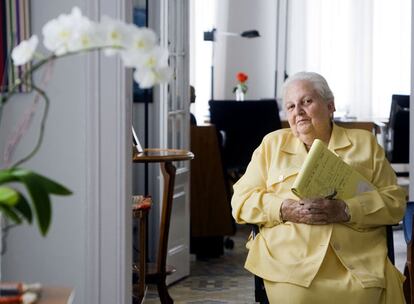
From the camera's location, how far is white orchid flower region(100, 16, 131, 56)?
1350 mm

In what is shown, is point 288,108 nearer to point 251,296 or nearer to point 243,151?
point 251,296

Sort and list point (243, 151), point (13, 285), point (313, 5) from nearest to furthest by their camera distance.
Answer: point (13, 285) < point (243, 151) < point (313, 5)

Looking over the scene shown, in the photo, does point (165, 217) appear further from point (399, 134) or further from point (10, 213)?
point (399, 134)

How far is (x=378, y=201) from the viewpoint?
3.14 m

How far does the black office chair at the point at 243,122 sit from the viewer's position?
21.0 ft

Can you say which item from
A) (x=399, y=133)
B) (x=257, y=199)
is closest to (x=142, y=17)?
(x=257, y=199)

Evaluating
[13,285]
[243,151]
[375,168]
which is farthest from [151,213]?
[13,285]

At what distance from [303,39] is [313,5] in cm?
33

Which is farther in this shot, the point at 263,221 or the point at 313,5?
the point at 313,5

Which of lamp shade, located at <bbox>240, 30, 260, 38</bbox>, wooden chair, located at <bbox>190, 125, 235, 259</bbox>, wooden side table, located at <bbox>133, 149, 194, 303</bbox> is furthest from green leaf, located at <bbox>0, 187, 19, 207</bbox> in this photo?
lamp shade, located at <bbox>240, 30, 260, 38</bbox>

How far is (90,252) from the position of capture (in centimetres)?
304

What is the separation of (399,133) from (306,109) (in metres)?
3.52

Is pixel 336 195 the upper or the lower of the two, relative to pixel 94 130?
lower

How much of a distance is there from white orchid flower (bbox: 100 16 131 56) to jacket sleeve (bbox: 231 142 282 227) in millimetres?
1849
